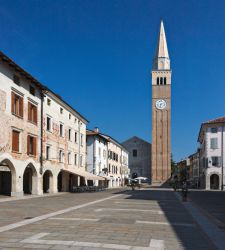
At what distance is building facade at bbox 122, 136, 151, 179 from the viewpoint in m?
102

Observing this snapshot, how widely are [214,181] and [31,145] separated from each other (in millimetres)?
43772

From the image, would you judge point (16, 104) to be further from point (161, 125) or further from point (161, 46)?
point (161, 46)

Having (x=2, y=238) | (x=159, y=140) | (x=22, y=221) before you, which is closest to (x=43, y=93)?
(x=22, y=221)

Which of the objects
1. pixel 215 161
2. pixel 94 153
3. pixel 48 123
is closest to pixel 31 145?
pixel 48 123

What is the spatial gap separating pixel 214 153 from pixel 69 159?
3038cm

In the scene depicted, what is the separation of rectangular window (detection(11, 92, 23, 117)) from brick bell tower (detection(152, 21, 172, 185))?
211 ft

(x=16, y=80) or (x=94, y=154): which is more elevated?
(x=16, y=80)

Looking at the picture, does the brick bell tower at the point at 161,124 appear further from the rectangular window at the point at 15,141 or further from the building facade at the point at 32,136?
the rectangular window at the point at 15,141

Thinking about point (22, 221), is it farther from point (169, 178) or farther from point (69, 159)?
point (169, 178)

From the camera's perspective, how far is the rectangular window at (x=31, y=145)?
109ft

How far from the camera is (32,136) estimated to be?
34.0 metres

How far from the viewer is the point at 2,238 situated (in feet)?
32.0

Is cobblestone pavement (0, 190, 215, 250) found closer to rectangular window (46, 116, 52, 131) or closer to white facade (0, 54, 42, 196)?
white facade (0, 54, 42, 196)

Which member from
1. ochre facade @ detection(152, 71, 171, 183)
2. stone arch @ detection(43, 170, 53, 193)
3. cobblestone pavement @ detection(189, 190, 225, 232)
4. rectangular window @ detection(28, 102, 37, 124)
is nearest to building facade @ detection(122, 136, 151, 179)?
ochre facade @ detection(152, 71, 171, 183)
